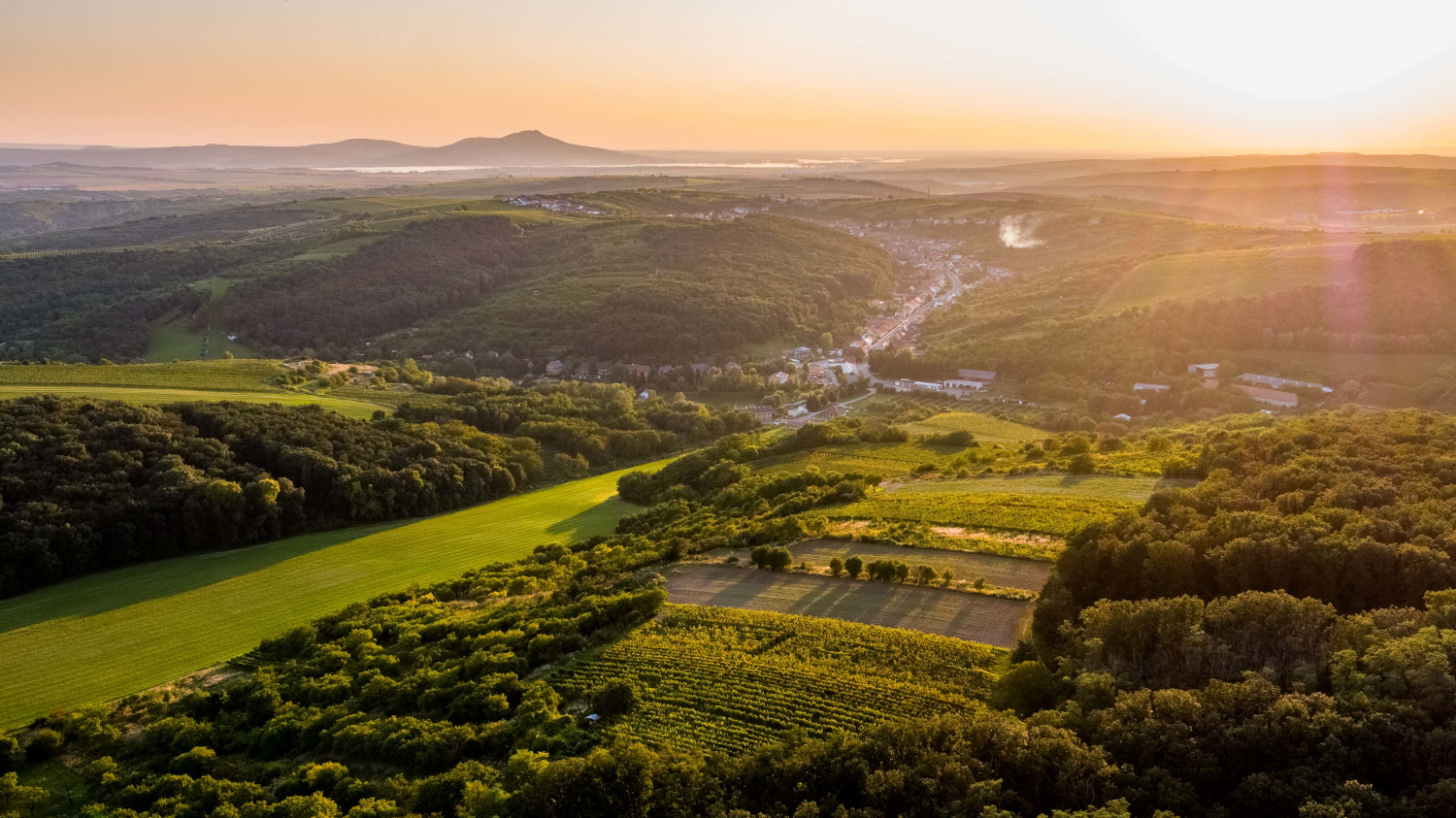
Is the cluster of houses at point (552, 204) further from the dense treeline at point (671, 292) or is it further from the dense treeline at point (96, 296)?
the dense treeline at point (96, 296)

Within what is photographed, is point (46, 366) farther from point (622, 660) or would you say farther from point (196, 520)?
point (622, 660)

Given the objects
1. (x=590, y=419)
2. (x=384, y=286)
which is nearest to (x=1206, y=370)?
(x=590, y=419)

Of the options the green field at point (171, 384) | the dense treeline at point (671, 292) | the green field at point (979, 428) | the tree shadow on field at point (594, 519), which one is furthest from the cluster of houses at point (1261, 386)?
the green field at point (171, 384)

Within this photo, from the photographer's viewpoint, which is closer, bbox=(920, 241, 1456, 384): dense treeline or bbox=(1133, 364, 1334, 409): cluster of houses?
bbox=(1133, 364, 1334, 409): cluster of houses

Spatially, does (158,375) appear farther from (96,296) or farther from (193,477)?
(96,296)

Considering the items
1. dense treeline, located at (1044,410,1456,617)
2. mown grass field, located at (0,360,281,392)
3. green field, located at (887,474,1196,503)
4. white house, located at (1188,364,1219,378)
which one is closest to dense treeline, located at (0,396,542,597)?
mown grass field, located at (0,360,281,392)

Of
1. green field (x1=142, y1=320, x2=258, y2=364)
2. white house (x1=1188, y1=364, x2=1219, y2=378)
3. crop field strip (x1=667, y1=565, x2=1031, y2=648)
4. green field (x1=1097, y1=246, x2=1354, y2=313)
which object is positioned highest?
green field (x1=1097, y1=246, x2=1354, y2=313)

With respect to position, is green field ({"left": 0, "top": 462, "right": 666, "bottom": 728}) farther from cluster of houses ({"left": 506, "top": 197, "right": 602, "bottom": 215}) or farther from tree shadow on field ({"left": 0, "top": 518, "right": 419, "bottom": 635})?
cluster of houses ({"left": 506, "top": 197, "right": 602, "bottom": 215})
